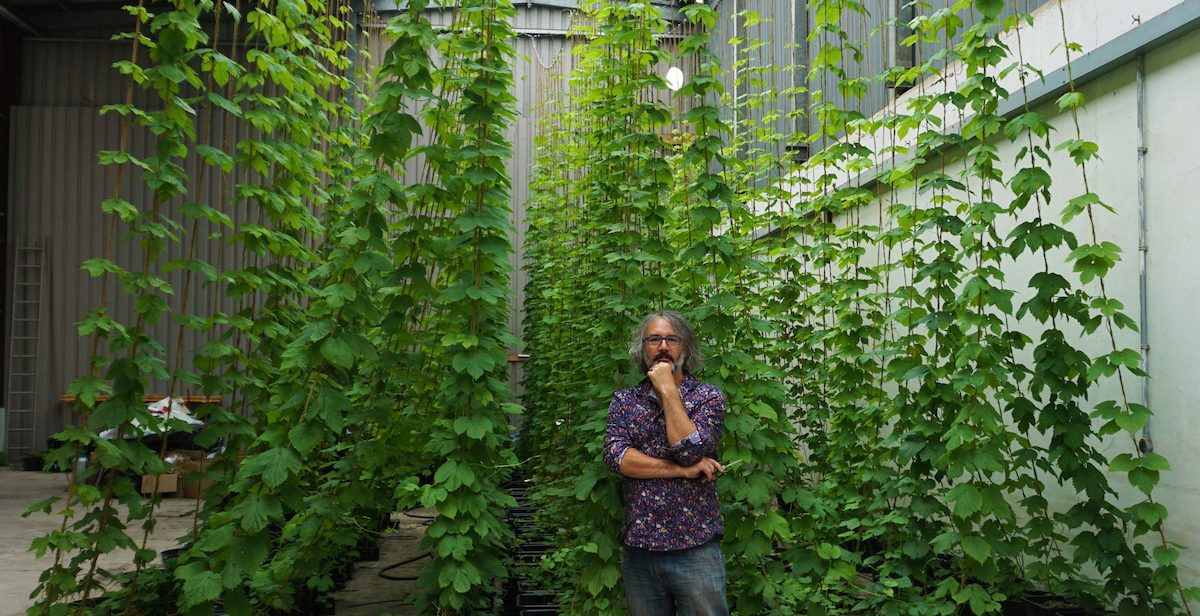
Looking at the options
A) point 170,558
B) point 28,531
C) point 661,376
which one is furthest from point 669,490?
point 28,531

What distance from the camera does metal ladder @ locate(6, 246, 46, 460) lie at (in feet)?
40.9

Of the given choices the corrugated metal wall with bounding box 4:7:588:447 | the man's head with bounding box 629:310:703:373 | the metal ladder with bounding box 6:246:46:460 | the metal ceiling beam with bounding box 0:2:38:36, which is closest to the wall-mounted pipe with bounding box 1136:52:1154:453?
the man's head with bounding box 629:310:703:373

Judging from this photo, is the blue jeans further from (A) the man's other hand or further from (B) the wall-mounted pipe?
(B) the wall-mounted pipe

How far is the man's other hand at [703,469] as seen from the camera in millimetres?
2309

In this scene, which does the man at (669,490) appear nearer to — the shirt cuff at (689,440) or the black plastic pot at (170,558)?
the shirt cuff at (689,440)

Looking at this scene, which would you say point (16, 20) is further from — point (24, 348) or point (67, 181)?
point (24, 348)

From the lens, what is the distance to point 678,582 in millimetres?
2299

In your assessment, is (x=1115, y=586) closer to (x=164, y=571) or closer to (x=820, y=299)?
(x=820, y=299)

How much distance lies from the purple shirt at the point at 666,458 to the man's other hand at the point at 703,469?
0.06ft

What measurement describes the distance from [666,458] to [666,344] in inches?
12.9

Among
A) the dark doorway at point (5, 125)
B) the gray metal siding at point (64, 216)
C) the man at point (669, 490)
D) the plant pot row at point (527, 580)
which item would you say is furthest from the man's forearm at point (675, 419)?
the dark doorway at point (5, 125)

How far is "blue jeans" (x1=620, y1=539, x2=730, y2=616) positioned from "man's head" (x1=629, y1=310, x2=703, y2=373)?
525 millimetres

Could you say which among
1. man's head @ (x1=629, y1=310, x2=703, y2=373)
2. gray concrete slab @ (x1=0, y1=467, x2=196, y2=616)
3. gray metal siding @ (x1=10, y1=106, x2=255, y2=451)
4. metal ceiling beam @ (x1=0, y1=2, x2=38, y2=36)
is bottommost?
gray concrete slab @ (x1=0, y1=467, x2=196, y2=616)

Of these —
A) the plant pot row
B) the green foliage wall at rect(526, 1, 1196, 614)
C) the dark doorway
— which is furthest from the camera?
the dark doorway
